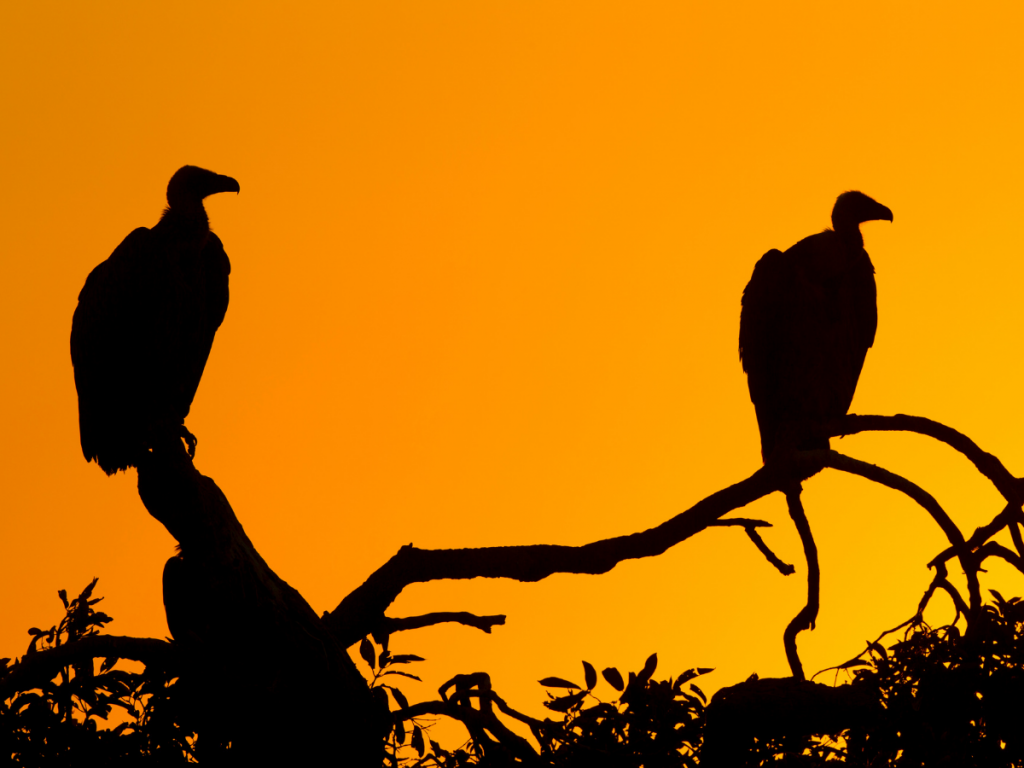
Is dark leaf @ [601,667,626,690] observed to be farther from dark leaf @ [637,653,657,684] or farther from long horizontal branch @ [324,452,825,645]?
long horizontal branch @ [324,452,825,645]

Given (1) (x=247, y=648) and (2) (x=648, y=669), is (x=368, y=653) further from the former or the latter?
(2) (x=648, y=669)

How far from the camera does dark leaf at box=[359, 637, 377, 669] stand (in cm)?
448

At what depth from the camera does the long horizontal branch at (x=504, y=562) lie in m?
4.66

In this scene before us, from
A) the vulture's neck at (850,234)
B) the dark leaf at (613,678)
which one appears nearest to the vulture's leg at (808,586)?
the dark leaf at (613,678)

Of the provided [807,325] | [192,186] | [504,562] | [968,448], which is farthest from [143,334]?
[968,448]

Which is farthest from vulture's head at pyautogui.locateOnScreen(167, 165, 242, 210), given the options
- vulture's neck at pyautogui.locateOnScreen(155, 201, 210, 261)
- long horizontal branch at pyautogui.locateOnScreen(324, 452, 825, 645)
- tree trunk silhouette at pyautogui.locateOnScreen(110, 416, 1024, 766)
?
long horizontal branch at pyautogui.locateOnScreen(324, 452, 825, 645)

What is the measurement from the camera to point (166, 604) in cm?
460

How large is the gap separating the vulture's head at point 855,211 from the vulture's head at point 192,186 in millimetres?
3764

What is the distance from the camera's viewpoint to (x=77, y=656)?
3.71 metres

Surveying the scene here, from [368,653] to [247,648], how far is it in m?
0.44

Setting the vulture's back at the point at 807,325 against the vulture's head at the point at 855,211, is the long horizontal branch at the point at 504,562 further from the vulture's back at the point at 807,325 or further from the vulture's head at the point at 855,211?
the vulture's head at the point at 855,211

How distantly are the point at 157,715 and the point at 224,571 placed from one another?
0.59 meters

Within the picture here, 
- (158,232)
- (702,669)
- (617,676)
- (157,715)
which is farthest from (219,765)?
(158,232)

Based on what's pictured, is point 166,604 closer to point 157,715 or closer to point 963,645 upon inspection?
point 157,715
